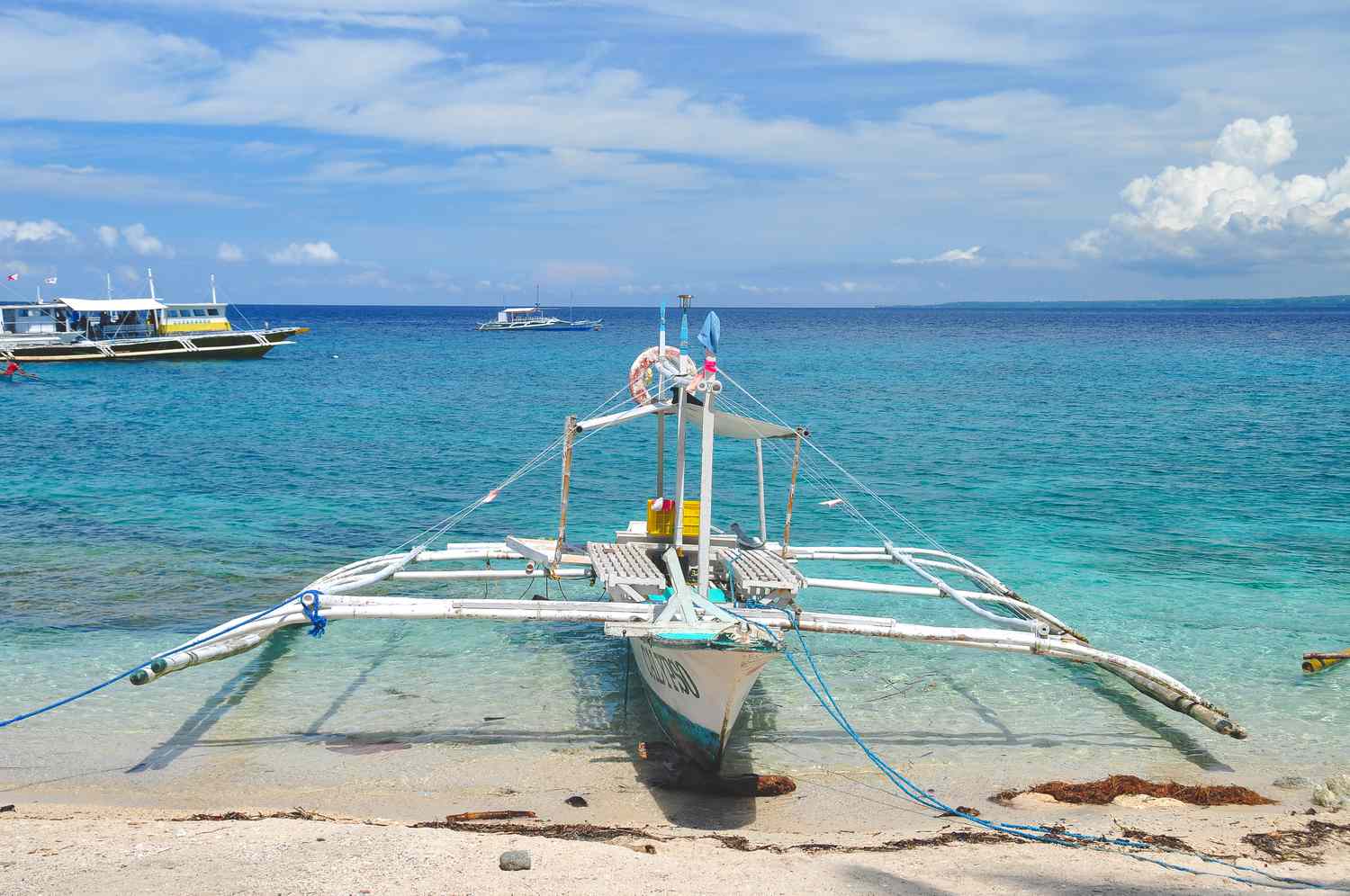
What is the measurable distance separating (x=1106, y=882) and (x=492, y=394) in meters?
42.7

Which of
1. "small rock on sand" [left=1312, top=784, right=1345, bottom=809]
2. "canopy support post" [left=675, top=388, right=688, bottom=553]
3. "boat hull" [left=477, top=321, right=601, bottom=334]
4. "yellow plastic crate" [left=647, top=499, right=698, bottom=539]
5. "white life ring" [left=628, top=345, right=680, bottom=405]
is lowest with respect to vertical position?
"small rock on sand" [left=1312, top=784, right=1345, bottom=809]

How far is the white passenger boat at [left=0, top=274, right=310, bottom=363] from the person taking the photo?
2213 inches

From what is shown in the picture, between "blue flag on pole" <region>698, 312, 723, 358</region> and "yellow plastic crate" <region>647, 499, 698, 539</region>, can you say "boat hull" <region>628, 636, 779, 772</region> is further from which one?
"blue flag on pole" <region>698, 312, 723, 358</region>

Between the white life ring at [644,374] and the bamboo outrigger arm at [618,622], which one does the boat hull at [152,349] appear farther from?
the bamboo outrigger arm at [618,622]

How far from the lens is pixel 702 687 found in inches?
332

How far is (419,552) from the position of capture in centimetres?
1359

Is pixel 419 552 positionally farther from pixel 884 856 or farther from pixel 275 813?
pixel 884 856

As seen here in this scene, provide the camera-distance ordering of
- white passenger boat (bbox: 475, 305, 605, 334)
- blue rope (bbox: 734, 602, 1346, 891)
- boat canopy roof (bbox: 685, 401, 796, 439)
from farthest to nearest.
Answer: white passenger boat (bbox: 475, 305, 605, 334), boat canopy roof (bbox: 685, 401, 796, 439), blue rope (bbox: 734, 602, 1346, 891)

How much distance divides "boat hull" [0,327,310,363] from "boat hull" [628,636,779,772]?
56846 millimetres

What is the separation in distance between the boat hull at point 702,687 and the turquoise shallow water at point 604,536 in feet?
4.21

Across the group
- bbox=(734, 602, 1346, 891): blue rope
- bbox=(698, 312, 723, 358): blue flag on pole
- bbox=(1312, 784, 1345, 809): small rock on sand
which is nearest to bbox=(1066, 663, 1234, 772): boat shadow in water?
bbox=(1312, 784, 1345, 809): small rock on sand

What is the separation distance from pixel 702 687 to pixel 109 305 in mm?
61062

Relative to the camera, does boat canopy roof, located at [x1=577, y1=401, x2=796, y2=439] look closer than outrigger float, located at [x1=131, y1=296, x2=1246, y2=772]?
No

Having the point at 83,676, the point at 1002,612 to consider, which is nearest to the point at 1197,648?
the point at 1002,612
